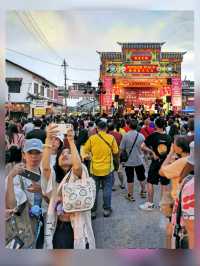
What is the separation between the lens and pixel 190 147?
9.10 ft

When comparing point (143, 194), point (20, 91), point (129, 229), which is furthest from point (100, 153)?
point (20, 91)

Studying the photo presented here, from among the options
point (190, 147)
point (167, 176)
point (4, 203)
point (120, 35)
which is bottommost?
point (4, 203)

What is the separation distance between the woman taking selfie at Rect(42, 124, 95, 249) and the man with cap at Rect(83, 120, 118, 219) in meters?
1.10

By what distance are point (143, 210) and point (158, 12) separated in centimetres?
168

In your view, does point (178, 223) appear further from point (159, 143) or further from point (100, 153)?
point (100, 153)

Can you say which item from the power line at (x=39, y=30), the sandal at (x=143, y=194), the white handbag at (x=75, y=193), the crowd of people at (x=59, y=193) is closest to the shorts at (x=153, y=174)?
the sandal at (x=143, y=194)

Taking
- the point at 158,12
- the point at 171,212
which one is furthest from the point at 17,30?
the point at 171,212

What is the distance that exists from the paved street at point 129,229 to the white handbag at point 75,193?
1.48 feet

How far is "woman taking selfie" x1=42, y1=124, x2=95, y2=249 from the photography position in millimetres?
2746

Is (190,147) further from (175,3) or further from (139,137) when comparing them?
(139,137)

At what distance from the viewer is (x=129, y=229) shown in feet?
10.6

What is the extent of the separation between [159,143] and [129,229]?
105 cm

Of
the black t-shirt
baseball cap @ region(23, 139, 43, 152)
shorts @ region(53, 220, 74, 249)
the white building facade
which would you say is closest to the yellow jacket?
the black t-shirt

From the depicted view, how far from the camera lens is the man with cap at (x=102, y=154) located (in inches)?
158
